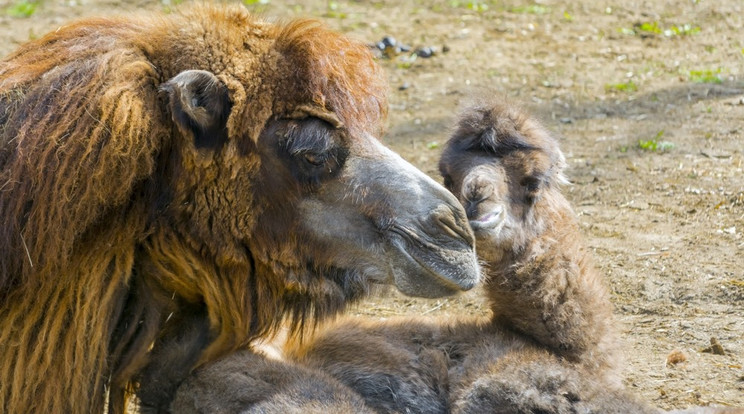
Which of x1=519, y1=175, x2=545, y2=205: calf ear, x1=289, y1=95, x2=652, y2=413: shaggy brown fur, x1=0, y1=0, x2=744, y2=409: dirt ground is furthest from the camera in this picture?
x1=0, y1=0, x2=744, y2=409: dirt ground

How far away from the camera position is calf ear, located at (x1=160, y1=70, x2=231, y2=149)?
3.76 metres

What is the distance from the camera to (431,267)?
Answer: 3.86 metres

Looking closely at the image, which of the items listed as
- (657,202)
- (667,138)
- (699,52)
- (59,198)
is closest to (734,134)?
(667,138)

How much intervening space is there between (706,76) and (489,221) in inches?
219

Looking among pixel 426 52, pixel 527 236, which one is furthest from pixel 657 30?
pixel 527 236

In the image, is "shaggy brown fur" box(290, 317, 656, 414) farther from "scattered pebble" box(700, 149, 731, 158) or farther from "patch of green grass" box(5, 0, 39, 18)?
"patch of green grass" box(5, 0, 39, 18)

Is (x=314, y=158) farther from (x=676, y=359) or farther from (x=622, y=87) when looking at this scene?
(x=622, y=87)

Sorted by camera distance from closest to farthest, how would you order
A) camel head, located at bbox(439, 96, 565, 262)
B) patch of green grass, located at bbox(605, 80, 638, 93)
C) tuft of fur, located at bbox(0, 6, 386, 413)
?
1. tuft of fur, located at bbox(0, 6, 386, 413)
2. camel head, located at bbox(439, 96, 565, 262)
3. patch of green grass, located at bbox(605, 80, 638, 93)

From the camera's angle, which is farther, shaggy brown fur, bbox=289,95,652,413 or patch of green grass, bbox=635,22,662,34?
patch of green grass, bbox=635,22,662,34

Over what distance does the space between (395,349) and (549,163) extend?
1.17 m

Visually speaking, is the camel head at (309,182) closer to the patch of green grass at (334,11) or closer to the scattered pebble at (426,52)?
the scattered pebble at (426,52)

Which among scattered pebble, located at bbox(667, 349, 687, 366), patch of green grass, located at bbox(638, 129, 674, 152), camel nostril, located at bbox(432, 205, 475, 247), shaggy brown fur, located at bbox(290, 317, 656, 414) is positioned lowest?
patch of green grass, located at bbox(638, 129, 674, 152)

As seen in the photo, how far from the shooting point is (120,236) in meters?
3.86

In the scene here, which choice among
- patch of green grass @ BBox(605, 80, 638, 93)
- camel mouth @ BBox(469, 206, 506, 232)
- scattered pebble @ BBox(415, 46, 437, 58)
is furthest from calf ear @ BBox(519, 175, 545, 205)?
scattered pebble @ BBox(415, 46, 437, 58)
